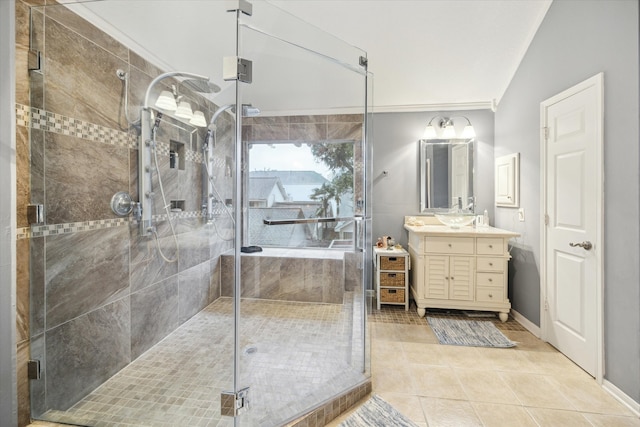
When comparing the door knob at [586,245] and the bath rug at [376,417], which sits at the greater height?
the door knob at [586,245]

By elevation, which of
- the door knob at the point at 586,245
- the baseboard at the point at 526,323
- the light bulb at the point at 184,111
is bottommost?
the baseboard at the point at 526,323

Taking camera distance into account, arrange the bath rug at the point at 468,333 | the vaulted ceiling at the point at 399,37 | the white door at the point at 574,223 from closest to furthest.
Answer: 1. the vaulted ceiling at the point at 399,37
2. the white door at the point at 574,223
3. the bath rug at the point at 468,333

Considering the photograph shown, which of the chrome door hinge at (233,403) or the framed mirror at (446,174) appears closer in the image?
the chrome door hinge at (233,403)

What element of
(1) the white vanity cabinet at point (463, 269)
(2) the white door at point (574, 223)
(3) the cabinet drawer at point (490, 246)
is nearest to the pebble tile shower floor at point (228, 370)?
(1) the white vanity cabinet at point (463, 269)

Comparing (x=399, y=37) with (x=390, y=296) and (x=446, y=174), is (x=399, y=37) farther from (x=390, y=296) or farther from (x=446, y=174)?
(x=390, y=296)

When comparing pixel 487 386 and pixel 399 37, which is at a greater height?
pixel 399 37

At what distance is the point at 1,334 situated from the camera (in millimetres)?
1267

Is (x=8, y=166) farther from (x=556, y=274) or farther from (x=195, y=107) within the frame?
(x=556, y=274)

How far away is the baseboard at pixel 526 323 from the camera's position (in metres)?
2.40

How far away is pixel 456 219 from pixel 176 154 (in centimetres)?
267

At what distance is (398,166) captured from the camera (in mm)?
3287

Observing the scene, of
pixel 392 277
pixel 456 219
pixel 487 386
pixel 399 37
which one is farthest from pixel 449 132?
pixel 487 386

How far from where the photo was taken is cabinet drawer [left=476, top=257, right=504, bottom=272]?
2.60m

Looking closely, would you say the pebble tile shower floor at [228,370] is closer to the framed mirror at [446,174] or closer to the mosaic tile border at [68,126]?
the mosaic tile border at [68,126]
